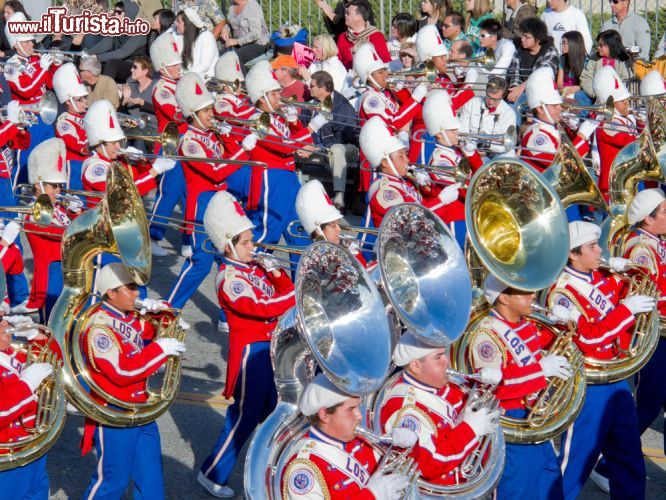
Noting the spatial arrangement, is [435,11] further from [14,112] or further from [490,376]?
[490,376]

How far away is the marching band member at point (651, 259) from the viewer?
6.94 metres

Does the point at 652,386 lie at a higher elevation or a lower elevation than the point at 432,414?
lower

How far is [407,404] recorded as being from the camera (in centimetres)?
510

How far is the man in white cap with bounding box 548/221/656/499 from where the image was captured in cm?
618

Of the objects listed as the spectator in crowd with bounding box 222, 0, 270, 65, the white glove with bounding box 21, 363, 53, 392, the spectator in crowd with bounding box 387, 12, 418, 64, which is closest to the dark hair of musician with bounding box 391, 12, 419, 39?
the spectator in crowd with bounding box 387, 12, 418, 64

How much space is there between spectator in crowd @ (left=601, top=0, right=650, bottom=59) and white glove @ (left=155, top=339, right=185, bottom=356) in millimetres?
7023

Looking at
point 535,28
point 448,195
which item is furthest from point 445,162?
point 535,28

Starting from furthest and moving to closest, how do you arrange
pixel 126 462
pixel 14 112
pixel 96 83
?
pixel 96 83 → pixel 14 112 → pixel 126 462

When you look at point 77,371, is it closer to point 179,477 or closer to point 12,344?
point 12,344

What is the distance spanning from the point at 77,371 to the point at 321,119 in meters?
4.70

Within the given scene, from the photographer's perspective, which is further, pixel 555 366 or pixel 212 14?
pixel 212 14

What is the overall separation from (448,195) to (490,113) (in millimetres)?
2236

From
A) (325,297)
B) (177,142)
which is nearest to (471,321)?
(325,297)

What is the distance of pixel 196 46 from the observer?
1233cm
